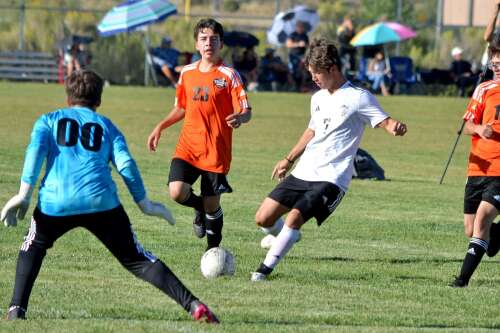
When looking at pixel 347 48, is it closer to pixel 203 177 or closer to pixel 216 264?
pixel 203 177

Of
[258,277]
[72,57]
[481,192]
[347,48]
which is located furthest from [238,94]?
[72,57]

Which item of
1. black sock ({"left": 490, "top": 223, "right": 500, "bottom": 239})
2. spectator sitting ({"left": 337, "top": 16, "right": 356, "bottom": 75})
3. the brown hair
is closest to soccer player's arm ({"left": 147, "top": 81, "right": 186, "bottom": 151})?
the brown hair

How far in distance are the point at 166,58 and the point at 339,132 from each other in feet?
98.1

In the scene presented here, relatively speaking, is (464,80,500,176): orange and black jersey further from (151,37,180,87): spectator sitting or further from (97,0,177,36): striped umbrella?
(151,37,180,87): spectator sitting

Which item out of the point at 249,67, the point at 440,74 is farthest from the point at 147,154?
the point at 440,74

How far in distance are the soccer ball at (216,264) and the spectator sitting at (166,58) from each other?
28.1m

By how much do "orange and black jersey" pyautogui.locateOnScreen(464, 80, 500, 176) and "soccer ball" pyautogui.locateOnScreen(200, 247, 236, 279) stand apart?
1968 millimetres

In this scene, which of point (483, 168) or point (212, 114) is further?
point (212, 114)

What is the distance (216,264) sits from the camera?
9.10 metres

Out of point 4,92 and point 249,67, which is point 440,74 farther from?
point 4,92

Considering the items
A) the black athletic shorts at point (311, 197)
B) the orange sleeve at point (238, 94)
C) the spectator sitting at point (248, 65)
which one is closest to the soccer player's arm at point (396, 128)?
the black athletic shorts at point (311, 197)

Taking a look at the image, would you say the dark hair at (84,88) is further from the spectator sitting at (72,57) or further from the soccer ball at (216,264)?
the spectator sitting at (72,57)

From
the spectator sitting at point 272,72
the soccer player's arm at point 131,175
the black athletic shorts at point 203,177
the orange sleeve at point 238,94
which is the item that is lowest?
the spectator sitting at point 272,72

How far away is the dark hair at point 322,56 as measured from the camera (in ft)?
28.6
